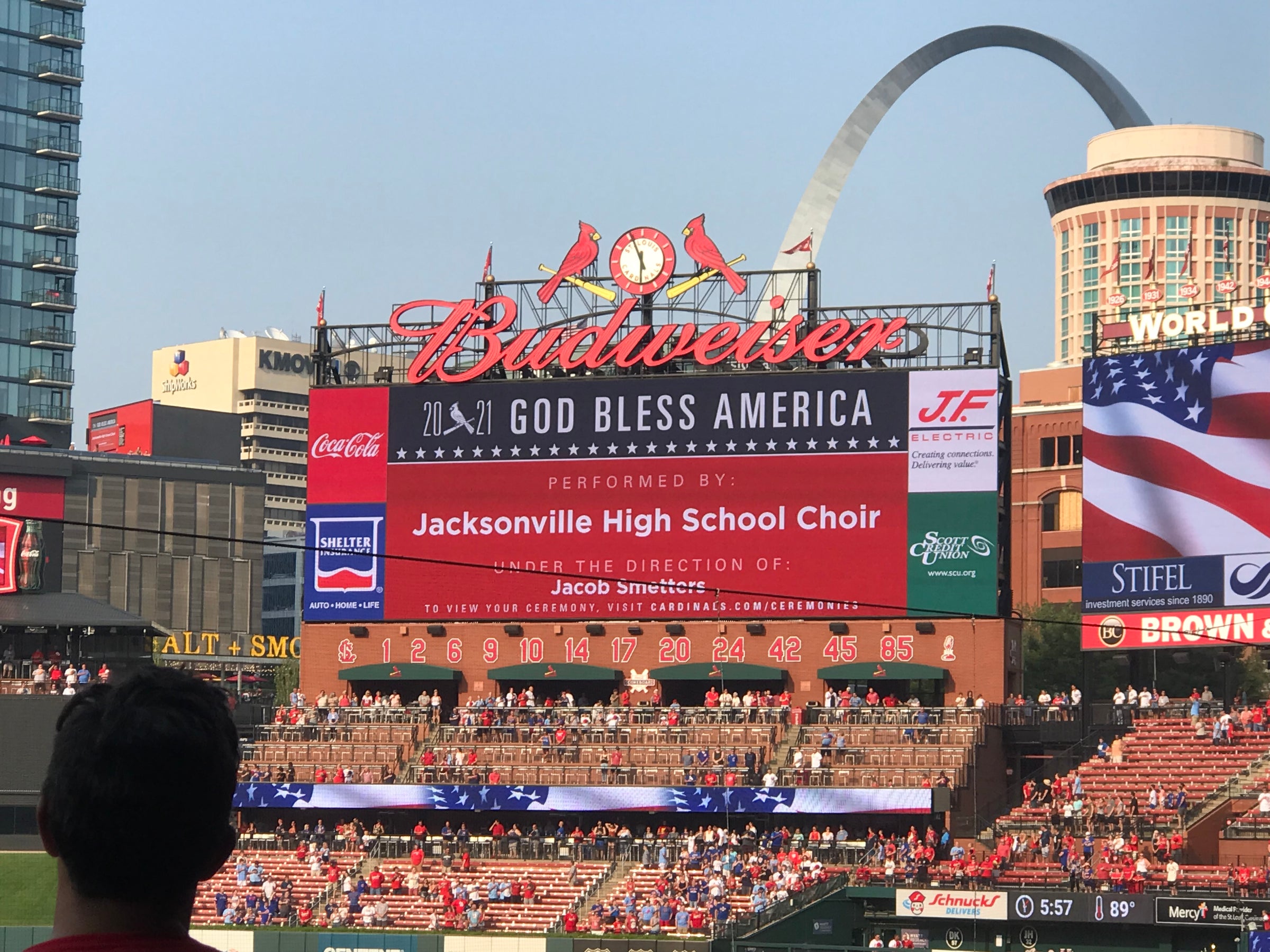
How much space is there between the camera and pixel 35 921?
54.8 metres

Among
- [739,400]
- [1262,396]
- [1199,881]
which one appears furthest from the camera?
[739,400]

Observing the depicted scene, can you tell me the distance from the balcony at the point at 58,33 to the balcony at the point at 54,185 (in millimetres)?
7176

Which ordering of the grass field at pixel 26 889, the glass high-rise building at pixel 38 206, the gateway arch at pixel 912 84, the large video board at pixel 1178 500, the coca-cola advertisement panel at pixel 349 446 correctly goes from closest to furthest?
the large video board at pixel 1178 500 < the grass field at pixel 26 889 < the coca-cola advertisement panel at pixel 349 446 < the gateway arch at pixel 912 84 < the glass high-rise building at pixel 38 206

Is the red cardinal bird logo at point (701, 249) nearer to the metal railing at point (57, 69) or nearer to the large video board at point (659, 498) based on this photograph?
the large video board at point (659, 498)

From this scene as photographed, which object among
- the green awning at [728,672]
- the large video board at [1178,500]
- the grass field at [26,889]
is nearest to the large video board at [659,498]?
the green awning at [728,672]

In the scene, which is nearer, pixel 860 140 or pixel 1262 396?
pixel 1262 396

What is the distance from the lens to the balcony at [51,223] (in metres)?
109

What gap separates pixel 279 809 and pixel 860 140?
37608mm

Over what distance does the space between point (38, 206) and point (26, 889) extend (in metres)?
59.7

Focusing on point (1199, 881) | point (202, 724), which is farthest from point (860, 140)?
point (202, 724)

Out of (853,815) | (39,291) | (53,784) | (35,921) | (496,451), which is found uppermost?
(39,291)

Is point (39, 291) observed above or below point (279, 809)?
above

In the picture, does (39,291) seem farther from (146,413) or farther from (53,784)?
(53,784)

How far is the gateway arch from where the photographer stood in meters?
80.2
